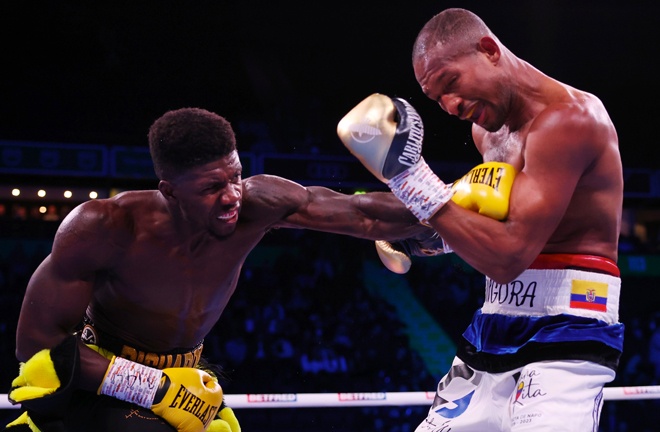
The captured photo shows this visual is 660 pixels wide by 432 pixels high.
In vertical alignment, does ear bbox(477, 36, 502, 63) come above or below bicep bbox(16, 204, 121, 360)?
above

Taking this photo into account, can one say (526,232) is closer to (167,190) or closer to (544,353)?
(544,353)

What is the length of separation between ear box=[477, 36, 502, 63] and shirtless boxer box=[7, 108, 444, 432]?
21.3 inches

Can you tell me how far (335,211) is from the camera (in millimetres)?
2406

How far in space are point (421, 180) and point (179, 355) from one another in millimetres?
989

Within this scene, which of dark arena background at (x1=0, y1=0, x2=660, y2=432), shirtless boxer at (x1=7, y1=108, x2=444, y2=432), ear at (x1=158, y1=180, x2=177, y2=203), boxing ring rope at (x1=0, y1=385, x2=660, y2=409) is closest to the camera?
shirtless boxer at (x1=7, y1=108, x2=444, y2=432)

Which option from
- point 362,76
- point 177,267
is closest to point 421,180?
point 177,267

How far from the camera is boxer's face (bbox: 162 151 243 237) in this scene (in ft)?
7.14

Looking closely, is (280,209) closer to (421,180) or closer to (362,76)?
(421,180)

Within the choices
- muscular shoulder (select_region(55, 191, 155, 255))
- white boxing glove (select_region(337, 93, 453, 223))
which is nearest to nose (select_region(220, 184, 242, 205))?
muscular shoulder (select_region(55, 191, 155, 255))

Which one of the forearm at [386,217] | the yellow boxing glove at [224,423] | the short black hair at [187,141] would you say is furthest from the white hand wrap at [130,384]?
the forearm at [386,217]

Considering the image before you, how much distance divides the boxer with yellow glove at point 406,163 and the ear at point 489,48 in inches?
14.1

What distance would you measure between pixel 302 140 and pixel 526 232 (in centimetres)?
723

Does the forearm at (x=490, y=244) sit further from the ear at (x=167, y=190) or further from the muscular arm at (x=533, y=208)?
the ear at (x=167, y=190)

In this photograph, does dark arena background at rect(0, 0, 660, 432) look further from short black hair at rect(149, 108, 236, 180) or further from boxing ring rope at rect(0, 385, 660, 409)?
short black hair at rect(149, 108, 236, 180)
